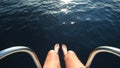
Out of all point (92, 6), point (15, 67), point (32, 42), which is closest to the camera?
point (15, 67)

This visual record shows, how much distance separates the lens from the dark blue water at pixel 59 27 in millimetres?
6320

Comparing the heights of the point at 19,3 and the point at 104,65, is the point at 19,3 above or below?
above

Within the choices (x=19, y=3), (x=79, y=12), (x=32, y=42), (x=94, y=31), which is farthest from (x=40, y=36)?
(x=19, y=3)

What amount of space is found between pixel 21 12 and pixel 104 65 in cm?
613

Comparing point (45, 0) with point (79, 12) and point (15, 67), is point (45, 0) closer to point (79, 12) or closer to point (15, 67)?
point (79, 12)

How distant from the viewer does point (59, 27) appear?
805 cm

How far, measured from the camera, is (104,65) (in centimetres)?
593

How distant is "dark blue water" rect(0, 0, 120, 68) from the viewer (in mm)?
6320

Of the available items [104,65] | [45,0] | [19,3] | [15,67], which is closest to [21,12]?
[19,3]

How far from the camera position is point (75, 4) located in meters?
10.8

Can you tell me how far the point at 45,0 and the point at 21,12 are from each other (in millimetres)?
2780

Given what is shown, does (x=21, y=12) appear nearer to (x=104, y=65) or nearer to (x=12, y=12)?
(x=12, y=12)

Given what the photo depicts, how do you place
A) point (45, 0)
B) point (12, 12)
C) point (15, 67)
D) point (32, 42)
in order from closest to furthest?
point (15, 67)
point (32, 42)
point (12, 12)
point (45, 0)

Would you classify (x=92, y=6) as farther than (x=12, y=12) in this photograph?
Yes
